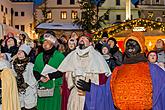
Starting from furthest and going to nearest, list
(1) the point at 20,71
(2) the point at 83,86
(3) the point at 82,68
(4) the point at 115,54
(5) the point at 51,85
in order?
(4) the point at 115,54 < (1) the point at 20,71 < (5) the point at 51,85 < (3) the point at 82,68 < (2) the point at 83,86

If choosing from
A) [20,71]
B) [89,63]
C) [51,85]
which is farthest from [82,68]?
[20,71]

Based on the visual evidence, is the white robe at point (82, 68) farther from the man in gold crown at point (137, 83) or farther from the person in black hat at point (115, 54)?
the man in gold crown at point (137, 83)

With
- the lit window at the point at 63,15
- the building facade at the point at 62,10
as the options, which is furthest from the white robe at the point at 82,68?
the lit window at the point at 63,15

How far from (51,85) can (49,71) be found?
1.03 feet

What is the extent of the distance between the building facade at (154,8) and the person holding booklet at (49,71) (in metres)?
56.7

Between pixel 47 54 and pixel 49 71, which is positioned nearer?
pixel 49 71

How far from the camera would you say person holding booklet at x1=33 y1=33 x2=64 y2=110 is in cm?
955

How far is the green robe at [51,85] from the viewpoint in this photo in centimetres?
964

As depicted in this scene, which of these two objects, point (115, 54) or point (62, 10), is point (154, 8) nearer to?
point (62, 10)

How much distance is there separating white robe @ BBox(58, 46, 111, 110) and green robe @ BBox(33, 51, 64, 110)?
55 centimetres

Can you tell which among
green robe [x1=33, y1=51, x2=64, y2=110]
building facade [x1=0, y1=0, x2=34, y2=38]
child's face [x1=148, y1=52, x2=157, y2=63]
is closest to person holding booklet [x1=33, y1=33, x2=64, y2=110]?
green robe [x1=33, y1=51, x2=64, y2=110]

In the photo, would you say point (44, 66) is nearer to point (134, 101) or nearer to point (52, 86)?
point (52, 86)

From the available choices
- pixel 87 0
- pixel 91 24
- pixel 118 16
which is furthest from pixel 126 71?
pixel 118 16

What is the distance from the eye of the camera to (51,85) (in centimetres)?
965
